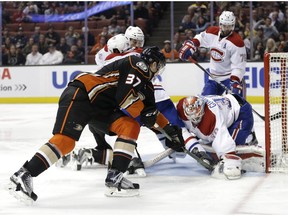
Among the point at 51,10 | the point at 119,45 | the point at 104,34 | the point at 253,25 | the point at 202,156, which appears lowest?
the point at 202,156

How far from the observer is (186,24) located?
9.75 meters

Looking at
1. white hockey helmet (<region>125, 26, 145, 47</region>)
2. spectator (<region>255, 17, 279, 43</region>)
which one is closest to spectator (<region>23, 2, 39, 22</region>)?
spectator (<region>255, 17, 279, 43</region>)

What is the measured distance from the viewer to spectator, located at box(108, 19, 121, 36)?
32.9 ft

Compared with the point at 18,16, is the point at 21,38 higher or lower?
lower

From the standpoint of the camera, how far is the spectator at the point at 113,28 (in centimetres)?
1003

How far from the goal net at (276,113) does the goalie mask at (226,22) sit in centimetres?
153

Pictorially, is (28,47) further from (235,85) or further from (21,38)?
(235,85)

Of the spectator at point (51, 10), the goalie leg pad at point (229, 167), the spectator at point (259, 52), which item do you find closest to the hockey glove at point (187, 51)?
the goalie leg pad at point (229, 167)

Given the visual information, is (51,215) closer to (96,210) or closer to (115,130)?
(96,210)

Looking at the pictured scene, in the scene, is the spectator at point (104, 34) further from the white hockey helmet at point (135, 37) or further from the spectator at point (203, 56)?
the white hockey helmet at point (135, 37)

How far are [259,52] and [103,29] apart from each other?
2406mm

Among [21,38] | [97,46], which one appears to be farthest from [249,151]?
[21,38]

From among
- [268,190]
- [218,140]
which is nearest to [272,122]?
[218,140]

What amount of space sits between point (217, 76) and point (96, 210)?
3.05 metres
